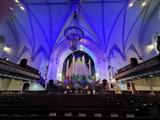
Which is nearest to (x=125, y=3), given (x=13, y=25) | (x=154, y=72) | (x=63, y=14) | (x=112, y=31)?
(x=112, y=31)

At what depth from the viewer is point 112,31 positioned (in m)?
17.6

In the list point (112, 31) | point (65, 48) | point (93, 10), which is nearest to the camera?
point (93, 10)

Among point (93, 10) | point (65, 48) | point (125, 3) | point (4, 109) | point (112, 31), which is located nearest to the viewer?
point (4, 109)

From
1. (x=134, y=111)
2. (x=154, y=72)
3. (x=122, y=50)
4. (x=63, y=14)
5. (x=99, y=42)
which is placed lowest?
(x=134, y=111)

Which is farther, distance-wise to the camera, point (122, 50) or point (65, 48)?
point (65, 48)

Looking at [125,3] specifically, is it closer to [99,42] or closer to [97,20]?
[97,20]

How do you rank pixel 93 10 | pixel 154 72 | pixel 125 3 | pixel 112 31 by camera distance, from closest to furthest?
Answer: pixel 154 72, pixel 125 3, pixel 93 10, pixel 112 31

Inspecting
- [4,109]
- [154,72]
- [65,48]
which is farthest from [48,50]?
[4,109]

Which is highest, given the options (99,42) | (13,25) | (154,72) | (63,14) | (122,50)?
(63,14)

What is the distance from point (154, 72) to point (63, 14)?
42.4ft

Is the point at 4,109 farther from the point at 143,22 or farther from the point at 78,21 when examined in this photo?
the point at 143,22

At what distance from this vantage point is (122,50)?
698 inches

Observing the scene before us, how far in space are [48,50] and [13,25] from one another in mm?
5084

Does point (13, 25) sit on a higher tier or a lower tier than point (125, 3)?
lower
